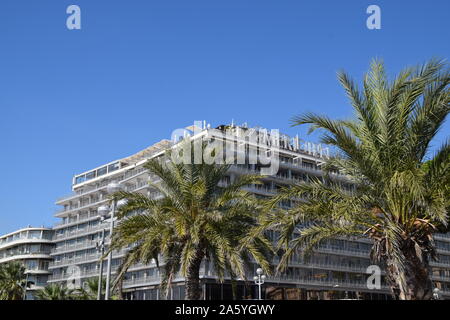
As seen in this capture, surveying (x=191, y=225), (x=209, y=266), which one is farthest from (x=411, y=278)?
(x=209, y=266)

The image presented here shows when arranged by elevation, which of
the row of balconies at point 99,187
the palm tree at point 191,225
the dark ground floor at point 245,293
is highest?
the row of balconies at point 99,187

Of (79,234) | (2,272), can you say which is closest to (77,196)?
(79,234)

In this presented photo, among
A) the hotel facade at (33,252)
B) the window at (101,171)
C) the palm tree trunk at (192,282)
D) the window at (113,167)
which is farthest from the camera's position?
the window at (101,171)

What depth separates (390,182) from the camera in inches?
484

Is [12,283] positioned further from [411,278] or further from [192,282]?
[411,278]

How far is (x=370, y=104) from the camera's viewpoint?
43.9 ft

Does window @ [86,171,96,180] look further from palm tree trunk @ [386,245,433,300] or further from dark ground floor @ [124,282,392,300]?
palm tree trunk @ [386,245,433,300]

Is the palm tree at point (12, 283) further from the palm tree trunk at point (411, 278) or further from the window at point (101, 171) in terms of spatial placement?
the palm tree trunk at point (411, 278)

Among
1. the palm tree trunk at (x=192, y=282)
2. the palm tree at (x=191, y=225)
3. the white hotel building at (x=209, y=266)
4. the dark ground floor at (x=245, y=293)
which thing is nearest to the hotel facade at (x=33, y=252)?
the white hotel building at (x=209, y=266)

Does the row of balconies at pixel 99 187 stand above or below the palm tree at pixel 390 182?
above

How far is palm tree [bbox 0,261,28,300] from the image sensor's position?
63.7m

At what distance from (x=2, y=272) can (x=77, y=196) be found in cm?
2327

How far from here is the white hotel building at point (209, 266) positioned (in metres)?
62.5
